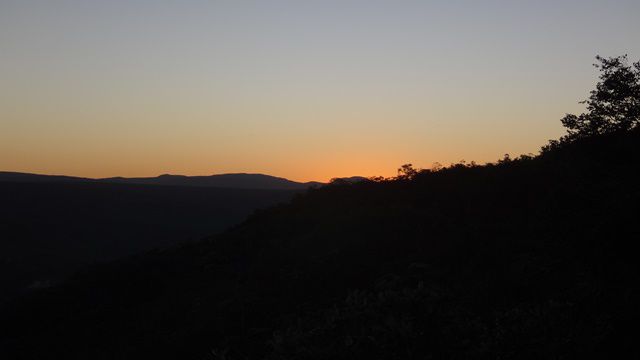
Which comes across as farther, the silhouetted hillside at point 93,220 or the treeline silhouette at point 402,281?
the silhouetted hillside at point 93,220

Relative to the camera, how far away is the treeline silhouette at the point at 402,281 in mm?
10812

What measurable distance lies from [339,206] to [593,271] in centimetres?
1020

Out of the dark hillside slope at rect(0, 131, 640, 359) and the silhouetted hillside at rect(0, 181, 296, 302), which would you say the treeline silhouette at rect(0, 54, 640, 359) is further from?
the silhouetted hillside at rect(0, 181, 296, 302)

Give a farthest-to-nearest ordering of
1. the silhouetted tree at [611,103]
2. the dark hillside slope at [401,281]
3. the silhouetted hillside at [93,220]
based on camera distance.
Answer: the silhouetted hillside at [93,220], the silhouetted tree at [611,103], the dark hillside slope at [401,281]

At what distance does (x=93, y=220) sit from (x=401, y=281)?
86.1 metres

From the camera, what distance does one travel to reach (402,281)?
1349cm

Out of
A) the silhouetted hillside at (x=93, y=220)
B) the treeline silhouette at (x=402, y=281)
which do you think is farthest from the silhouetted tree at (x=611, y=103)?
the silhouetted hillside at (x=93, y=220)

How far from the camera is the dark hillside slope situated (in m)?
10.8

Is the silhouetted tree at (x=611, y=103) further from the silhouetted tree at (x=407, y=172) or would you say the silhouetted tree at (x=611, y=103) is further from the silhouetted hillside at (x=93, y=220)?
the silhouetted hillside at (x=93, y=220)

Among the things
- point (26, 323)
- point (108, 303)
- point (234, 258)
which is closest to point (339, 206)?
point (234, 258)

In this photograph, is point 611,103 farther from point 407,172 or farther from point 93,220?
point 93,220

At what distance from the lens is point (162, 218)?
326ft

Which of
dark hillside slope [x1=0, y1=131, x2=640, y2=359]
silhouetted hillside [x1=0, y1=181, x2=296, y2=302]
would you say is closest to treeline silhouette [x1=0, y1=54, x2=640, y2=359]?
dark hillside slope [x1=0, y1=131, x2=640, y2=359]

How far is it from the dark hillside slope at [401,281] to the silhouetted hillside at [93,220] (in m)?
36.6
